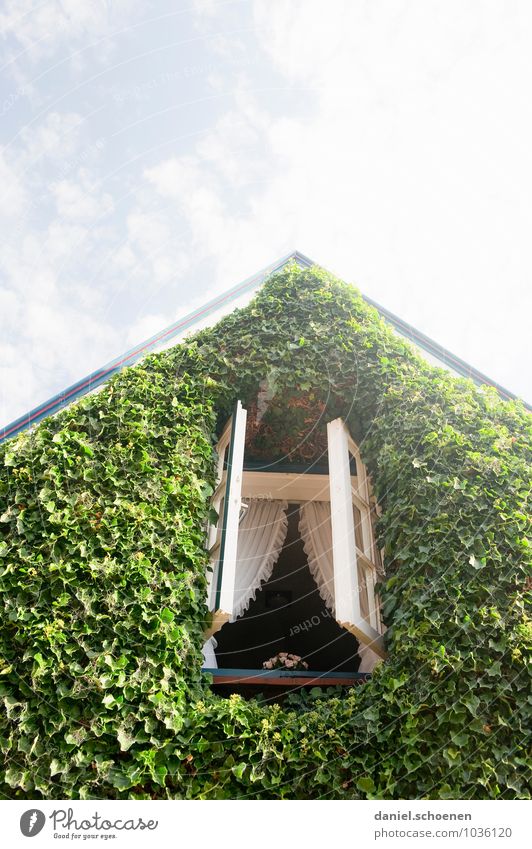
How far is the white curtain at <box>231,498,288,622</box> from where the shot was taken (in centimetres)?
527

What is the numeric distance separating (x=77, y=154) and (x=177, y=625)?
390cm

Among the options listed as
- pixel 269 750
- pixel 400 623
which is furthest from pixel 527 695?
pixel 269 750

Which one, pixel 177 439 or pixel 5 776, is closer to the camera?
pixel 5 776

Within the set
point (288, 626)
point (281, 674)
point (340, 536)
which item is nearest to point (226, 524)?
point (340, 536)

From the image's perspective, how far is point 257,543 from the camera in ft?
18.1

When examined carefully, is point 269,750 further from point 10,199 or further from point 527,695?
point 10,199

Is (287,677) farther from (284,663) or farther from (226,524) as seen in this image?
(226,524)

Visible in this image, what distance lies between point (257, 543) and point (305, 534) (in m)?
0.52

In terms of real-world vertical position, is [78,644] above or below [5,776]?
above

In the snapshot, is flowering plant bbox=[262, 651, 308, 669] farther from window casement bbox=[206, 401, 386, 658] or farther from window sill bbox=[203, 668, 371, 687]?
window casement bbox=[206, 401, 386, 658]

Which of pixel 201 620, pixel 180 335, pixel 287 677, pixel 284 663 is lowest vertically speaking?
pixel 287 677

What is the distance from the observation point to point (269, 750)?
295 cm

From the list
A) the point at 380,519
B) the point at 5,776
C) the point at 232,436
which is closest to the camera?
the point at 5,776

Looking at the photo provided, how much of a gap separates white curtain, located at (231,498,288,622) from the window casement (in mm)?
1194
